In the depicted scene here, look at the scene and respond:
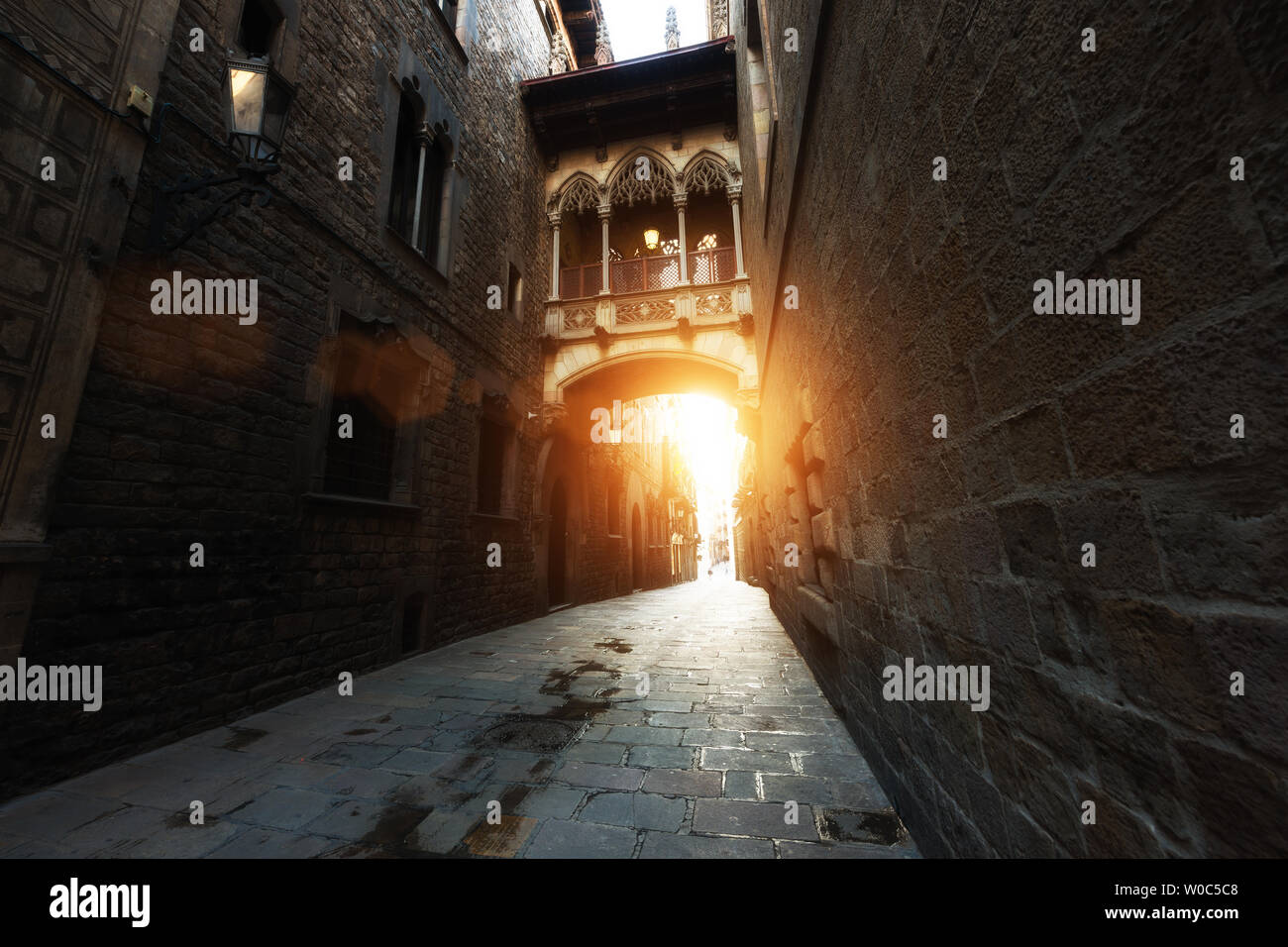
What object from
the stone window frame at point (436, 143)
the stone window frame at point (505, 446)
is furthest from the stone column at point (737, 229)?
the stone window frame at point (505, 446)

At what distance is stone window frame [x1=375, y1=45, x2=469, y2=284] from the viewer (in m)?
5.69

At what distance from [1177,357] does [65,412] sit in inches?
184

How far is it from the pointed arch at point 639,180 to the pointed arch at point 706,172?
1.18 ft

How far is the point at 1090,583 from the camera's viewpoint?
1.00 m

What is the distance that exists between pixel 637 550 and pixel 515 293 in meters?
10.2

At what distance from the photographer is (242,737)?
10.5 feet

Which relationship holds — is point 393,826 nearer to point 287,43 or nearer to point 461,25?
point 287,43

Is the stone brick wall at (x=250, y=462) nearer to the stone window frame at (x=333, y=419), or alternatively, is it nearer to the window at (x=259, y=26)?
the stone window frame at (x=333, y=419)

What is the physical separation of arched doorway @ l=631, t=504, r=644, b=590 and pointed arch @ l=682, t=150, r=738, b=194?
376 inches

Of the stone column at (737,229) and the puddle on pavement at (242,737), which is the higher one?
the stone column at (737,229)

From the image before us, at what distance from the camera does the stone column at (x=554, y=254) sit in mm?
10750

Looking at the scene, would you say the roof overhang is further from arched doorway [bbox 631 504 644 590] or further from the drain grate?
the drain grate
